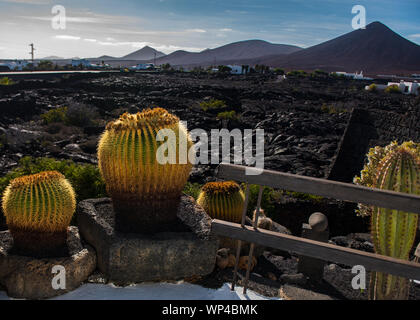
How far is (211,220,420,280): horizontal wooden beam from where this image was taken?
2744mm

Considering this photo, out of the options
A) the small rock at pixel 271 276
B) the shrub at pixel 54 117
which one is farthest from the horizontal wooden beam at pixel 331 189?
the shrub at pixel 54 117

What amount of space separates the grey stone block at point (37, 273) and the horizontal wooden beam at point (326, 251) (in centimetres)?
130

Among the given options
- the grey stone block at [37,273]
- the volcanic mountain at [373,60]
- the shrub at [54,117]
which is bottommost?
the shrub at [54,117]

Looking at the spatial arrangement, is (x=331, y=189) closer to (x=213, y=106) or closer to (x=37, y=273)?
(x=37, y=273)

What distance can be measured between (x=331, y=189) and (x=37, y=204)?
2.52 m

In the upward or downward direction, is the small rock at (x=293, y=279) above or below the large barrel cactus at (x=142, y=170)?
below

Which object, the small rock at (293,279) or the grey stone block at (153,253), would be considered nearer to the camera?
the grey stone block at (153,253)

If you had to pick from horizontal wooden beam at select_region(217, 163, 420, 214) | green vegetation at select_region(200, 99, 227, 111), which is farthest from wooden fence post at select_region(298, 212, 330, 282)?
green vegetation at select_region(200, 99, 227, 111)

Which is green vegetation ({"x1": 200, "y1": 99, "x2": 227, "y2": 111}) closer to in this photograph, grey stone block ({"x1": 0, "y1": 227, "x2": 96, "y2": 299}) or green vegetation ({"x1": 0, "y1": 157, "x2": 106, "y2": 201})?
green vegetation ({"x1": 0, "y1": 157, "x2": 106, "y2": 201})

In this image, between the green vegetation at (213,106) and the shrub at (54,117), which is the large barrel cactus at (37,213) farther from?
the green vegetation at (213,106)

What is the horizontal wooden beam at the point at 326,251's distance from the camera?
9.00 ft

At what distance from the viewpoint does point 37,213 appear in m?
3.55
